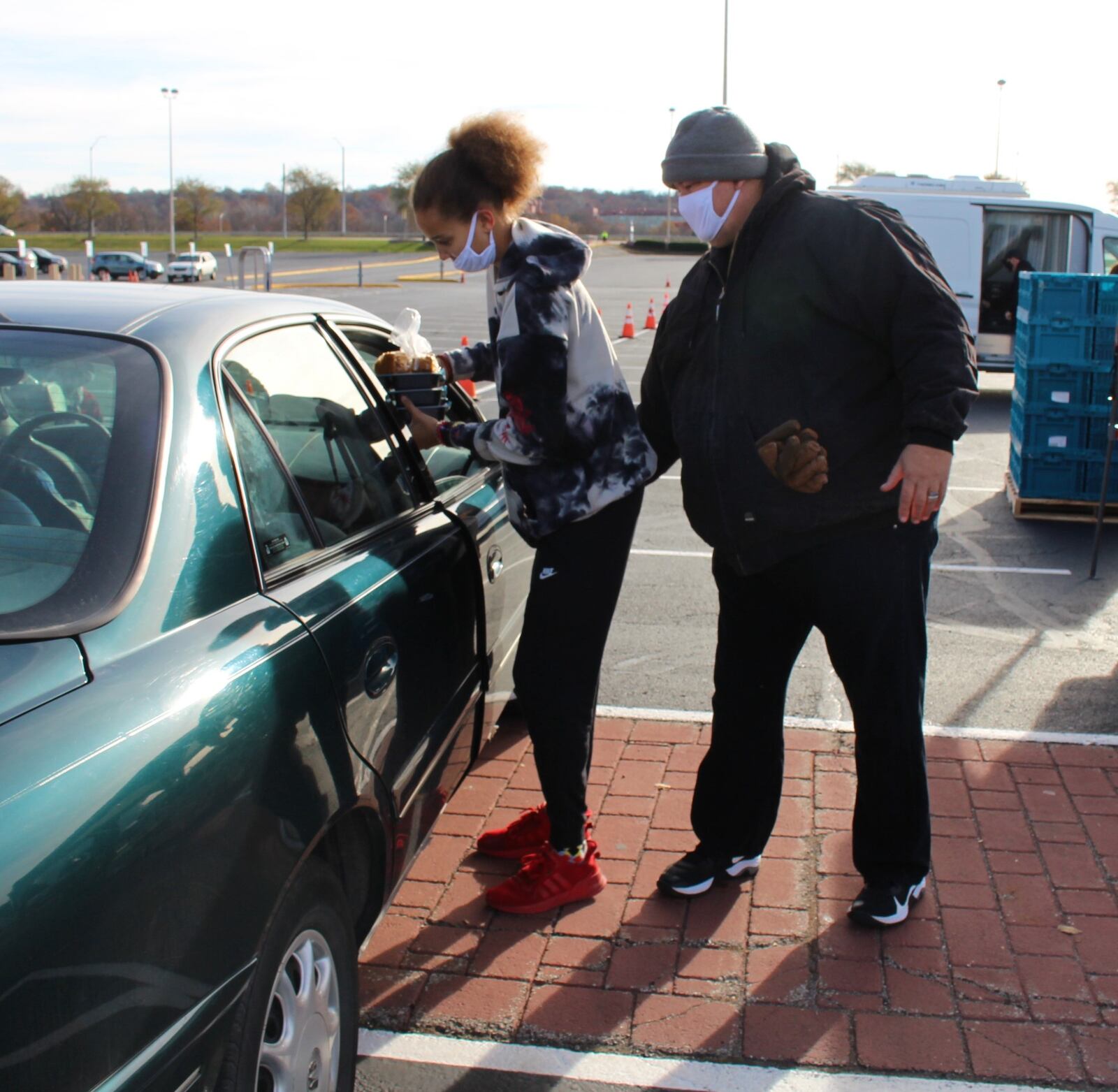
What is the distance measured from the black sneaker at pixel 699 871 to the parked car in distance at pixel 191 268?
44584mm

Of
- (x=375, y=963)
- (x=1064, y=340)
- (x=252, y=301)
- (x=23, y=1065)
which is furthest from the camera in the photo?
(x=1064, y=340)

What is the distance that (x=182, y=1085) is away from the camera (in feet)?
5.49

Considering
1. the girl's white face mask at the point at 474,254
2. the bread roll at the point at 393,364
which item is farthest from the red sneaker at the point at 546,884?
the girl's white face mask at the point at 474,254

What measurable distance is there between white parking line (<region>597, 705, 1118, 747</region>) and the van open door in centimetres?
1152

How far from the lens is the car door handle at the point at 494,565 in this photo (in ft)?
11.1

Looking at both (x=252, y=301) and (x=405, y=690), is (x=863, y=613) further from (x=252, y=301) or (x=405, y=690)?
(x=252, y=301)

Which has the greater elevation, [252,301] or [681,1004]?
[252,301]

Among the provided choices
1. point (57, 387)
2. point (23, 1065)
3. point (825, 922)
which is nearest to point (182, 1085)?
point (23, 1065)

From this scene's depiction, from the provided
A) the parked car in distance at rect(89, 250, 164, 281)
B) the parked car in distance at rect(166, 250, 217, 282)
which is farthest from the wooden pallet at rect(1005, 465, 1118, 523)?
the parked car in distance at rect(89, 250, 164, 281)

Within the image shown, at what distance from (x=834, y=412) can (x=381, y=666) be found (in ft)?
3.87

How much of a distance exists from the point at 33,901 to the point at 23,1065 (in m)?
0.18

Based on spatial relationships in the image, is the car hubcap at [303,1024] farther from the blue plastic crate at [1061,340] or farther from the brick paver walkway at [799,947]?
the blue plastic crate at [1061,340]

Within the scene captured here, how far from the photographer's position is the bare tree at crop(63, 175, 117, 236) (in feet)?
274

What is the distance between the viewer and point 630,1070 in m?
2.62
